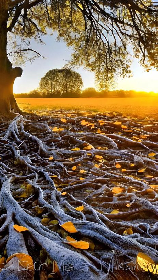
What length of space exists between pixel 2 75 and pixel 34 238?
10.1 metres

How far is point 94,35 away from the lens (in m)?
13.3

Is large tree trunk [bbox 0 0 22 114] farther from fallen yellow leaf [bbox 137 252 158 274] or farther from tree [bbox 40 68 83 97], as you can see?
tree [bbox 40 68 83 97]

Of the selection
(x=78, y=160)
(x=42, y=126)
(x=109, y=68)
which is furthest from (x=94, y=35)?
(x=78, y=160)

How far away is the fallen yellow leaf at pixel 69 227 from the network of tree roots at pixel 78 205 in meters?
0.06

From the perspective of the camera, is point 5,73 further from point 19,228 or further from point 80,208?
point 19,228

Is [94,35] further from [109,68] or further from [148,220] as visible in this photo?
[148,220]

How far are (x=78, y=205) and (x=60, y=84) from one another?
150 feet

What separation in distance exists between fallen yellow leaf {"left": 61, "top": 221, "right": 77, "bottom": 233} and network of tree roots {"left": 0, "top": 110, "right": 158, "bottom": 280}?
2.4 inches

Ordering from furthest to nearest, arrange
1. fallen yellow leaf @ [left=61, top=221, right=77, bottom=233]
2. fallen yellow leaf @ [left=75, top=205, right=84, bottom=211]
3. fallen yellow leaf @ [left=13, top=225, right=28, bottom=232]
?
fallen yellow leaf @ [left=75, top=205, right=84, bottom=211] < fallen yellow leaf @ [left=61, top=221, right=77, bottom=233] < fallen yellow leaf @ [left=13, top=225, right=28, bottom=232]

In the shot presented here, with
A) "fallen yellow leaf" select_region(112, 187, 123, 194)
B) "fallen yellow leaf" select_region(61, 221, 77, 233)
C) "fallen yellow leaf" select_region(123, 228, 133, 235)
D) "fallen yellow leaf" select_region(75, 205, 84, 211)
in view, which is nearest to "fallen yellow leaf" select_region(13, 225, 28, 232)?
"fallen yellow leaf" select_region(61, 221, 77, 233)

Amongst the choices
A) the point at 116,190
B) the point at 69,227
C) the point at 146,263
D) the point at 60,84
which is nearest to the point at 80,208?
the point at 69,227

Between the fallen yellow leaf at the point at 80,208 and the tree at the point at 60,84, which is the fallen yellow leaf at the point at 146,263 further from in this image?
the tree at the point at 60,84

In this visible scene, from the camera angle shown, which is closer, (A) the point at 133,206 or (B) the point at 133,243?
(B) the point at 133,243

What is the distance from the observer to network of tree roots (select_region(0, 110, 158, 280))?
7.07 feet
